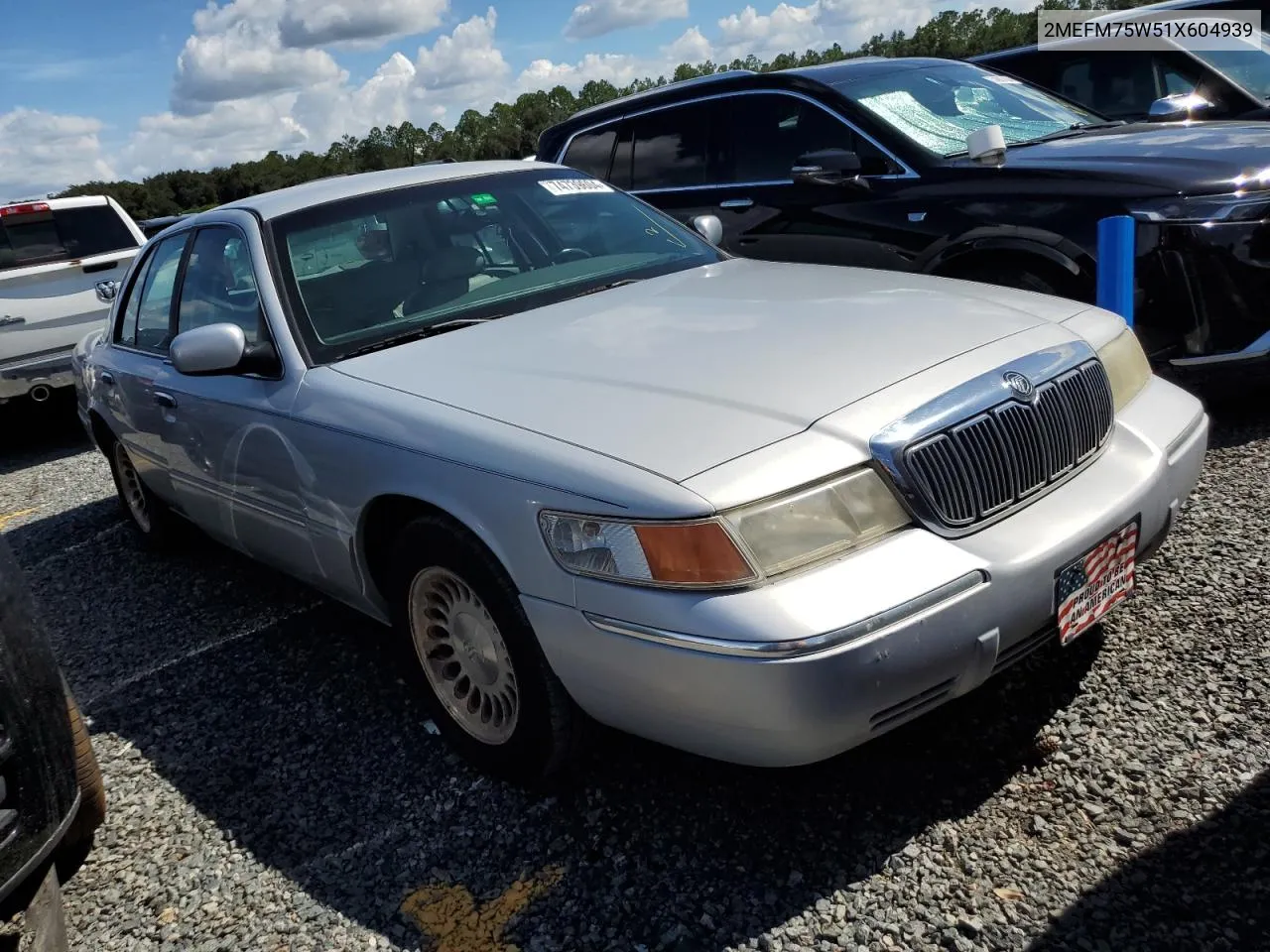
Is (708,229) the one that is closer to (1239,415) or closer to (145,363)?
(145,363)

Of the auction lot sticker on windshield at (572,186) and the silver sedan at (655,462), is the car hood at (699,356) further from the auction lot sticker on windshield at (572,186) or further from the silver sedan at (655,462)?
the auction lot sticker on windshield at (572,186)

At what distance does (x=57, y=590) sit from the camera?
517 centimetres

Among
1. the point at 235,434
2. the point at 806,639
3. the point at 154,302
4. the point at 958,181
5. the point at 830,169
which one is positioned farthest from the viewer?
the point at 830,169

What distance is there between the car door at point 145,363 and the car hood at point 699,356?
1567mm

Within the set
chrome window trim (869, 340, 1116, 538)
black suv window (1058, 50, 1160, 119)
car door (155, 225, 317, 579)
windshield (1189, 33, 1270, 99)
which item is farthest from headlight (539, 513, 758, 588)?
black suv window (1058, 50, 1160, 119)

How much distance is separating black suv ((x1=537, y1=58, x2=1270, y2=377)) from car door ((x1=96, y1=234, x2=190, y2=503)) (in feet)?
9.32

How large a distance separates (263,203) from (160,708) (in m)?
1.81

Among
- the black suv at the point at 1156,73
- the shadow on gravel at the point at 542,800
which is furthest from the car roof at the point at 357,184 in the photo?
the black suv at the point at 1156,73

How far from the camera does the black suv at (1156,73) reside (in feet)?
22.3

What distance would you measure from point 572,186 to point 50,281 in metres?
5.90

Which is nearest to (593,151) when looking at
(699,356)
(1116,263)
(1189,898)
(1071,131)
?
(1071,131)

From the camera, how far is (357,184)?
405cm

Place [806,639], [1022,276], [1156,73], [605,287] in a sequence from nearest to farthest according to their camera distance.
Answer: [806,639], [605,287], [1022,276], [1156,73]

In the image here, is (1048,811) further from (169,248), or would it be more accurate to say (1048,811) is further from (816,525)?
(169,248)
